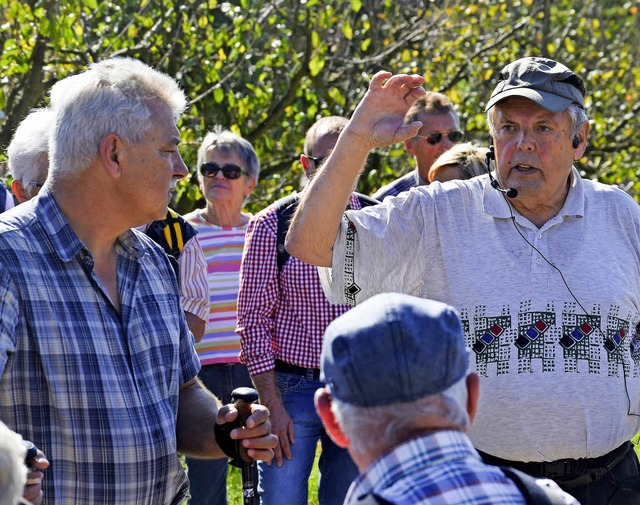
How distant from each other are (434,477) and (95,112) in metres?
1.71

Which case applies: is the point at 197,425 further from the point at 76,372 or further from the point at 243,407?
the point at 76,372

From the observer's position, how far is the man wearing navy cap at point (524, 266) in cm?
336

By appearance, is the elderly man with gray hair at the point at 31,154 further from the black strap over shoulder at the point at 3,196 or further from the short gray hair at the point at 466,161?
the short gray hair at the point at 466,161

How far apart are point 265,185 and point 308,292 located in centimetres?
505

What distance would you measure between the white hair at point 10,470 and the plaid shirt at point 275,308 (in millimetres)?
2962

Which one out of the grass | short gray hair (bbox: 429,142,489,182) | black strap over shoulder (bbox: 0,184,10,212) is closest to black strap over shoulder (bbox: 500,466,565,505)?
short gray hair (bbox: 429,142,489,182)

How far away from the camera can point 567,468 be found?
3.45 m

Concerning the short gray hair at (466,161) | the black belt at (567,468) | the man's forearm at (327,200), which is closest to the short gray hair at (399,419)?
the man's forearm at (327,200)

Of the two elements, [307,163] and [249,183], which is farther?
[249,183]

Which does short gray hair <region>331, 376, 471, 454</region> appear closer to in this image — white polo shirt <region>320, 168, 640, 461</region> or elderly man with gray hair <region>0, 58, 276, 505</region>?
elderly man with gray hair <region>0, 58, 276, 505</region>

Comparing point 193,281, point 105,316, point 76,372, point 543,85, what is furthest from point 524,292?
point 193,281

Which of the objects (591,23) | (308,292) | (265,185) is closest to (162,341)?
(308,292)

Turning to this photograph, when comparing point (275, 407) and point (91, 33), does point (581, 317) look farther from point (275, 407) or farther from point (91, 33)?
point (91, 33)

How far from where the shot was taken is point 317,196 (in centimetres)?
326
